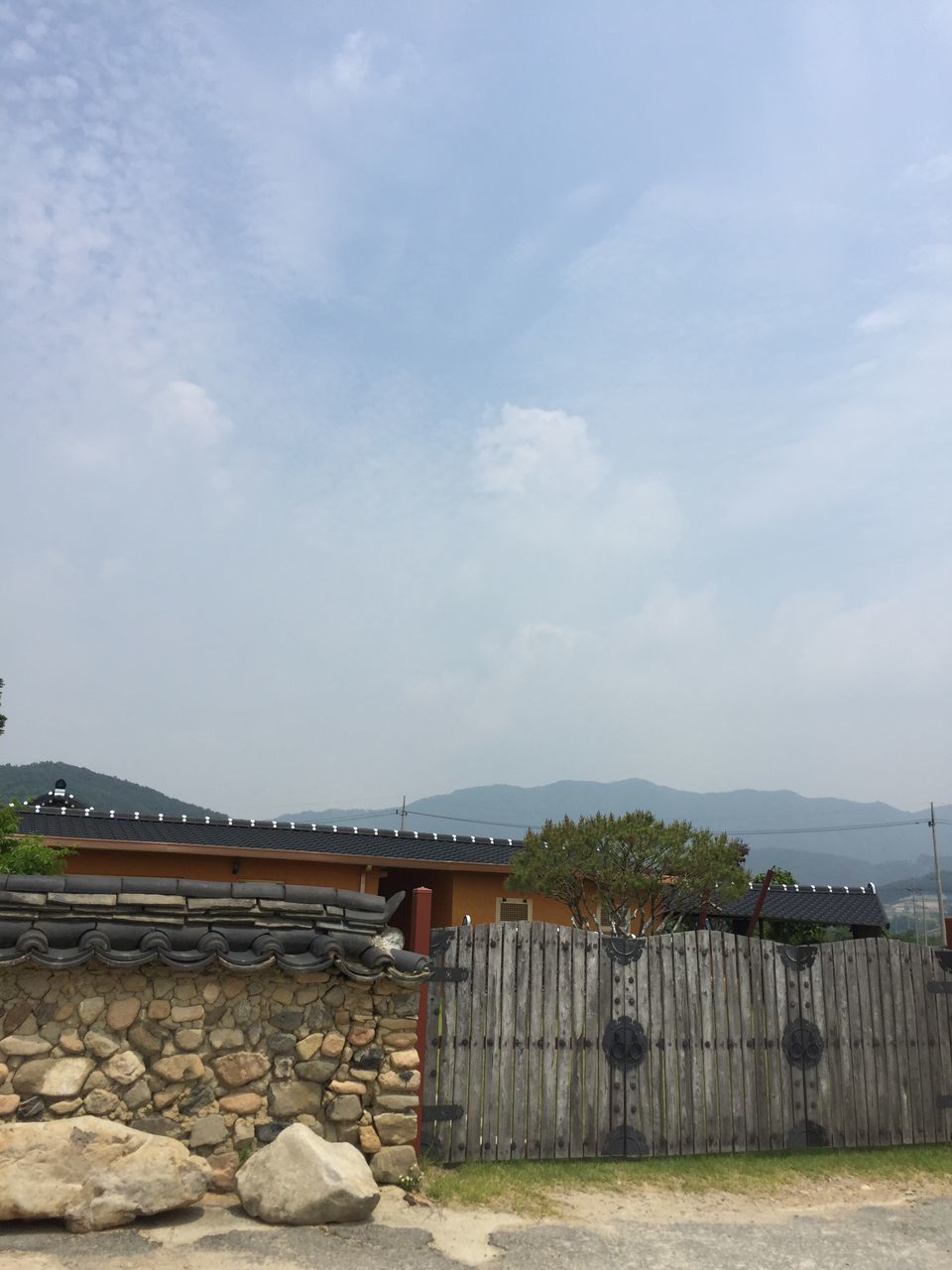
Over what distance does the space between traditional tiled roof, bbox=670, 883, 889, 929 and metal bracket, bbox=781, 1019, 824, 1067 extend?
41.8 feet

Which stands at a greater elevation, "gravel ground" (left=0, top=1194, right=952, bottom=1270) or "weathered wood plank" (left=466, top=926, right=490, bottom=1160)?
"weathered wood plank" (left=466, top=926, right=490, bottom=1160)

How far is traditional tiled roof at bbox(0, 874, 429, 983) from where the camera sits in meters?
7.40

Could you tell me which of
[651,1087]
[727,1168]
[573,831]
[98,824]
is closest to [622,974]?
[651,1087]

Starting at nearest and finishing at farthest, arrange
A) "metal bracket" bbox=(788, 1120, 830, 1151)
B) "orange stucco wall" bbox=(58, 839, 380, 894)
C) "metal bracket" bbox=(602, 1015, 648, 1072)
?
"metal bracket" bbox=(602, 1015, 648, 1072)
"metal bracket" bbox=(788, 1120, 830, 1151)
"orange stucco wall" bbox=(58, 839, 380, 894)

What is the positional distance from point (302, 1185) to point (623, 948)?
3920 millimetres

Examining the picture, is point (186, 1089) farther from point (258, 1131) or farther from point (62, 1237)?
point (62, 1237)

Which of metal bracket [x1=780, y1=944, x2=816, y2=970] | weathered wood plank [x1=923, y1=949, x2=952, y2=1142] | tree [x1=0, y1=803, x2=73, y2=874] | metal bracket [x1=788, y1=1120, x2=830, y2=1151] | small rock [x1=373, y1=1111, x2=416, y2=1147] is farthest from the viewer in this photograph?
tree [x1=0, y1=803, x2=73, y2=874]

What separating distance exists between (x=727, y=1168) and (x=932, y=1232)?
188cm

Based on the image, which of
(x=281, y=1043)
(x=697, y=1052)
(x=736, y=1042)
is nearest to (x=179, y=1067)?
(x=281, y=1043)

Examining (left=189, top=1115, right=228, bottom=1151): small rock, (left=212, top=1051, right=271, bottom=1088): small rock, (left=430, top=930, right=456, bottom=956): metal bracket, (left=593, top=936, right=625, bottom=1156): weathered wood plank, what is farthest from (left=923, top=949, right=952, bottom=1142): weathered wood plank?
(left=189, top=1115, right=228, bottom=1151): small rock

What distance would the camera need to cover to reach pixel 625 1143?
930 cm

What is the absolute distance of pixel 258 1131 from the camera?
765cm

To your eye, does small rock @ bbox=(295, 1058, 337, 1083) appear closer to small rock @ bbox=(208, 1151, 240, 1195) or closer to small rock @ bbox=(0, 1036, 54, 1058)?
small rock @ bbox=(208, 1151, 240, 1195)

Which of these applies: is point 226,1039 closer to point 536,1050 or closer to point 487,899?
point 536,1050
